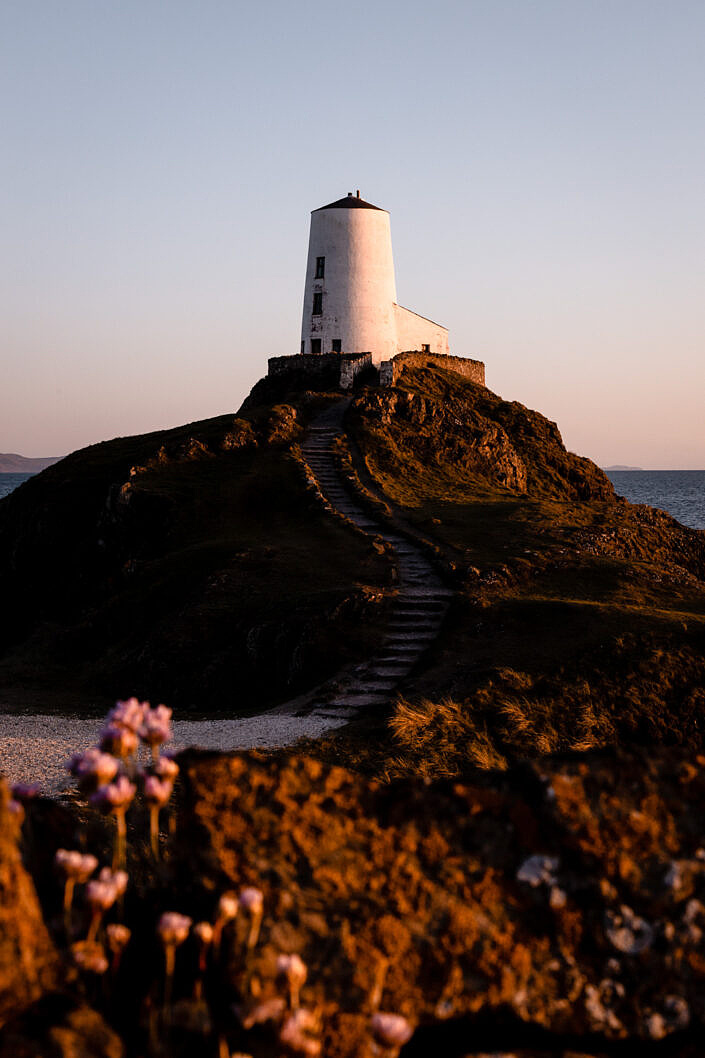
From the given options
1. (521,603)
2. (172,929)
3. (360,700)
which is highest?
(172,929)

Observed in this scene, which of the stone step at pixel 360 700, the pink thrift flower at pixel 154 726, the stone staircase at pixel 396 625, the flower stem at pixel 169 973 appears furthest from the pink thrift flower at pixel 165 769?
the stone step at pixel 360 700

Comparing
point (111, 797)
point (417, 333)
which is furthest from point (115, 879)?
point (417, 333)

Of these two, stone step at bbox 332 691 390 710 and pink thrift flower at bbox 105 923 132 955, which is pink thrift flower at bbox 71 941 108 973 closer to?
pink thrift flower at bbox 105 923 132 955

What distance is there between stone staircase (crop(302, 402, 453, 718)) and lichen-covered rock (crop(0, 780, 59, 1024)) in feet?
61.3

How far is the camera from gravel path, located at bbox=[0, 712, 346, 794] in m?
17.3

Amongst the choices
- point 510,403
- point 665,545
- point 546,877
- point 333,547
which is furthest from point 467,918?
point 510,403

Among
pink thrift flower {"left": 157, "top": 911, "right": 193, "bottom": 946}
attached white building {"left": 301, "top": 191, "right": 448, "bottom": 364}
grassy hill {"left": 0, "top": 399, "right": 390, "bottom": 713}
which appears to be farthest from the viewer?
attached white building {"left": 301, "top": 191, "right": 448, "bottom": 364}

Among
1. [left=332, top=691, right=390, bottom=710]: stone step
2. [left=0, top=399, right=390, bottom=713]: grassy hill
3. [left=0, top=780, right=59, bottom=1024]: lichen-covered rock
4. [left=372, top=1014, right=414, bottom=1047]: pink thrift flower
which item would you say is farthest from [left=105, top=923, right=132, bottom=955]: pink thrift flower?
[left=0, top=399, right=390, bottom=713]: grassy hill

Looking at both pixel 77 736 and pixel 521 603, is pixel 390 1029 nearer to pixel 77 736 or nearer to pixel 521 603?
pixel 77 736

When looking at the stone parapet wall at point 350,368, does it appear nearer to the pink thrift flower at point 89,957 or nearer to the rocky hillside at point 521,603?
the rocky hillside at point 521,603

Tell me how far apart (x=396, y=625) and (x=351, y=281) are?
44.6m

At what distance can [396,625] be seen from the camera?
29516mm

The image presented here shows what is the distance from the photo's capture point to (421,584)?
3331 centimetres

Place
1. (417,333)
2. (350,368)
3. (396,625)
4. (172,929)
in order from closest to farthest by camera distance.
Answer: (172,929) → (396,625) → (350,368) → (417,333)
